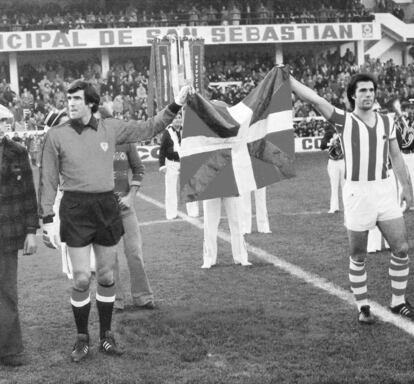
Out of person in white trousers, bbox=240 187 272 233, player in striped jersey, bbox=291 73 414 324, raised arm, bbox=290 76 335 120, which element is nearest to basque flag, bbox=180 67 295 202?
raised arm, bbox=290 76 335 120

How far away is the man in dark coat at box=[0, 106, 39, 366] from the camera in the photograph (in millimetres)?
5859

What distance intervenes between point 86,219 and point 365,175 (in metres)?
2.28

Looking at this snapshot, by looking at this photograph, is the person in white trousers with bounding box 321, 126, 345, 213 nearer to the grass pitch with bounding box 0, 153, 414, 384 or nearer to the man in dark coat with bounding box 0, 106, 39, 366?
the grass pitch with bounding box 0, 153, 414, 384

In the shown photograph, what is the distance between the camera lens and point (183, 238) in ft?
39.4

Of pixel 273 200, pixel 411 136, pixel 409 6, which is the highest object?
pixel 409 6

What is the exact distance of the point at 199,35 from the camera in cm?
4003

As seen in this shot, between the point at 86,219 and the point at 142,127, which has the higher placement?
the point at 142,127

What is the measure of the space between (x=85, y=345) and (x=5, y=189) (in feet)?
4.18

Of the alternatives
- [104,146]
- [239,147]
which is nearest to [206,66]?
[239,147]

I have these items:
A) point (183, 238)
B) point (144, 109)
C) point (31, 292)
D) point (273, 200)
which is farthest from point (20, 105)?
point (31, 292)

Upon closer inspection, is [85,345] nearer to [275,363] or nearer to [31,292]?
[275,363]

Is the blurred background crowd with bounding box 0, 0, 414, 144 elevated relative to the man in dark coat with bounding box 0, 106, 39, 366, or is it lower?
elevated

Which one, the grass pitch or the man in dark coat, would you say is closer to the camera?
the grass pitch

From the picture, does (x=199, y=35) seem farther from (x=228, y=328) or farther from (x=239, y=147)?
(x=228, y=328)
